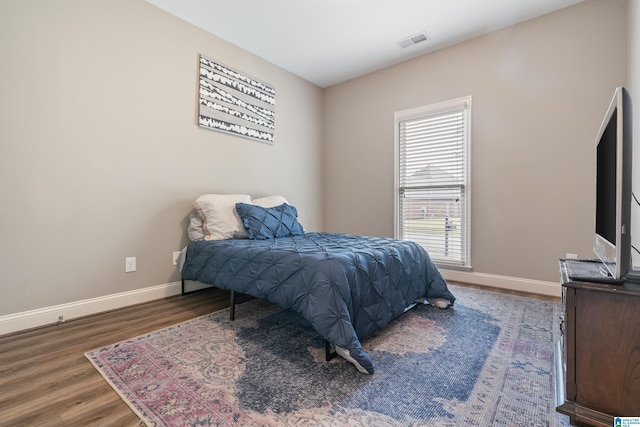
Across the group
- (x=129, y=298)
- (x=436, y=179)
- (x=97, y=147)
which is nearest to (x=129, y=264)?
(x=129, y=298)

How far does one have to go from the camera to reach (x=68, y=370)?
1.54m

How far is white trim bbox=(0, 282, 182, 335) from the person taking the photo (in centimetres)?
200

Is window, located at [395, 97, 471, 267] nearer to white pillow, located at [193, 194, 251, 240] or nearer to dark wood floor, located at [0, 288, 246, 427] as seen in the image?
white pillow, located at [193, 194, 251, 240]

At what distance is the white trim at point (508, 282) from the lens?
2.84 metres

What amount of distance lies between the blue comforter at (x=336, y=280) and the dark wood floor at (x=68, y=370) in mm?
551

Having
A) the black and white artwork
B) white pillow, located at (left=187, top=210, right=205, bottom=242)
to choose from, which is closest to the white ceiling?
the black and white artwork

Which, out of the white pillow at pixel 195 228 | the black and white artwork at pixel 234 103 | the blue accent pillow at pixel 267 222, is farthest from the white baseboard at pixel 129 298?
the black and white artwork at pixel 234 103

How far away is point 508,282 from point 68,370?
145 inches

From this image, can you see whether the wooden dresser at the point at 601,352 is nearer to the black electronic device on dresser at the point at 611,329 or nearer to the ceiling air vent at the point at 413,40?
the black electronic device on dresser at the point at 611,329

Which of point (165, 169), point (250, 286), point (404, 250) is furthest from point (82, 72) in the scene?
point (404, 250)

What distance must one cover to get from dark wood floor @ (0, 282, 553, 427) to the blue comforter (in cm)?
55

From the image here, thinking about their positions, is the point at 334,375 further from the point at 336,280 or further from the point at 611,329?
the point at 611,329

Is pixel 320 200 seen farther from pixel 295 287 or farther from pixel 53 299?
pixel 53 299

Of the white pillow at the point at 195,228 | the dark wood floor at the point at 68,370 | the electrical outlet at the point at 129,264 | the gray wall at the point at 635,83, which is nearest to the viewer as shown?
the dark wood floor at the point at 68,370
